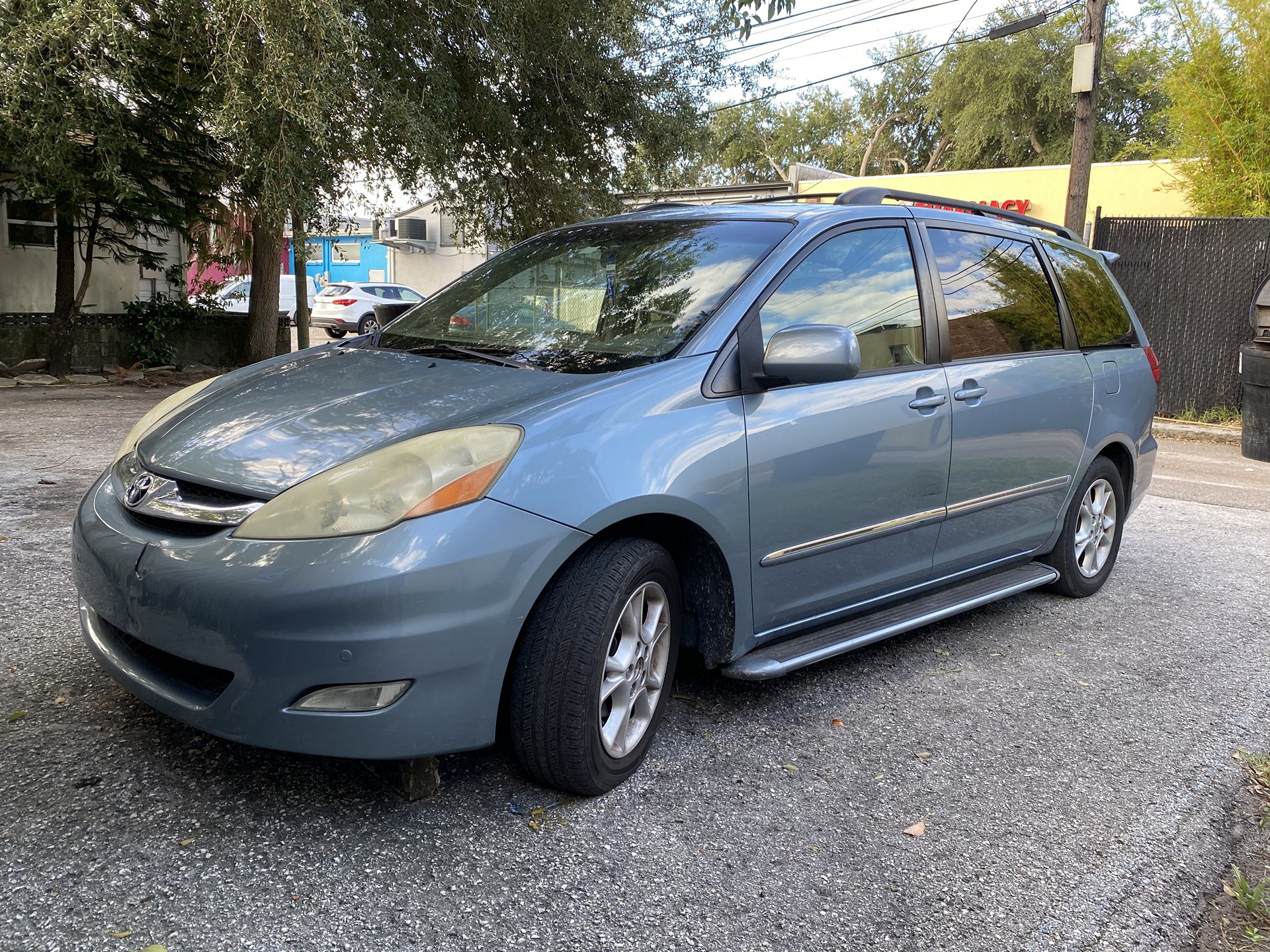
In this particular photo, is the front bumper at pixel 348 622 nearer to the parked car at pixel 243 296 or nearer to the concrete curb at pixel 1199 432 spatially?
the concrete curb at pixel 1199 432

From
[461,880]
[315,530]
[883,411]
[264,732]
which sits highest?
[883,411]

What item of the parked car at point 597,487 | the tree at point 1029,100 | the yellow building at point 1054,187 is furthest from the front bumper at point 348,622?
the tree at point 1029,100

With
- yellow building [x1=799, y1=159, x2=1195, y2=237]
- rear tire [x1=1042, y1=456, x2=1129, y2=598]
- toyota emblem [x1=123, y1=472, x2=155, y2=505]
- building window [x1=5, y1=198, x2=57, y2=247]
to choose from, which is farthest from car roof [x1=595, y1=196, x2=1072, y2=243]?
yellow building [x1=799, y1=159, x2=1195, y2=237]

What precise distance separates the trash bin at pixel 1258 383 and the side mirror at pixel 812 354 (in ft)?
30.0

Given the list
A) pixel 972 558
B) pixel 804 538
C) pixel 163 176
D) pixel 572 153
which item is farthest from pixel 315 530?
pixel 163 176

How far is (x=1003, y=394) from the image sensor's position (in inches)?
165

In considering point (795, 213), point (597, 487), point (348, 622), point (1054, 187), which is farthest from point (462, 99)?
point (1054, 187)

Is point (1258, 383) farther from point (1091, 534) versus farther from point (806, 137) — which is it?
point (806, 137)

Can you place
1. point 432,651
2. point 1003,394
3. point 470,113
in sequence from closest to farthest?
1. point 432,651
2. point 1003,394
3. point 470,113

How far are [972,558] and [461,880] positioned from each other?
257 centimetres

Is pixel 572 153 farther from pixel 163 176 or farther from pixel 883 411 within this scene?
pixel 883 411

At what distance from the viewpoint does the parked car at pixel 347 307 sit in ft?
91.4

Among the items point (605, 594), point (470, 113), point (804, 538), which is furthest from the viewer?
point (470, 113)

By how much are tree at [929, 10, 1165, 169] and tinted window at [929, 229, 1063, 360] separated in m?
32.1
